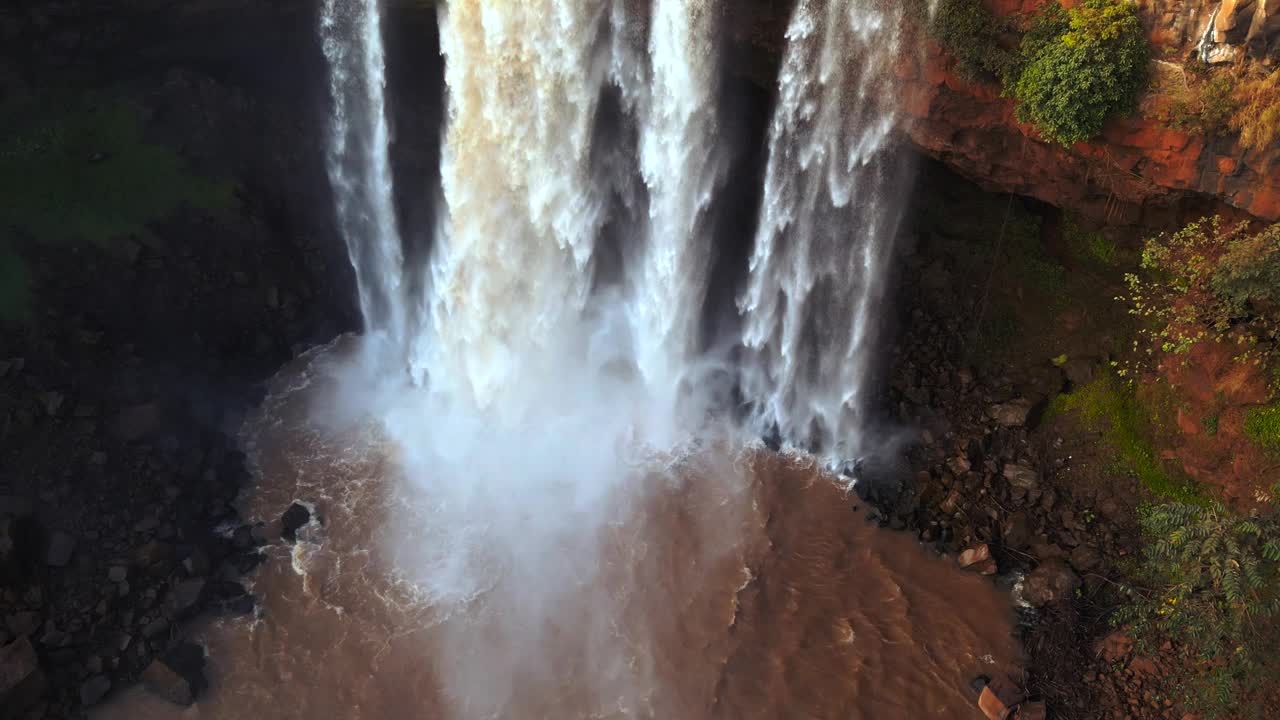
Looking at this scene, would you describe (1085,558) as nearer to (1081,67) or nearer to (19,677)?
(1081,67)

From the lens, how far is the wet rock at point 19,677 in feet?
40.8

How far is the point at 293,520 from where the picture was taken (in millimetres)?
15922

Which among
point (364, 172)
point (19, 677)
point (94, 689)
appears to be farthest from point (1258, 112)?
point (19, 677)

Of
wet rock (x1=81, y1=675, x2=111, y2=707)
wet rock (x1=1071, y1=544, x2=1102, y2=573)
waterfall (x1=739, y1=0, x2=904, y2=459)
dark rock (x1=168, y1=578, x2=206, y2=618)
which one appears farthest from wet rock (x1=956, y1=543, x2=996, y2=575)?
wet rock (x1=81, y1=675, x2=111, y2=707)

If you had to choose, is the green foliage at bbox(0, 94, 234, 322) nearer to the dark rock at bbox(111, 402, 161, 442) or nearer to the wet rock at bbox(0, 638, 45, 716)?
the dark rock at bbox(111, 402, 161, 442)

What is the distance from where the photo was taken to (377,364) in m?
20.1

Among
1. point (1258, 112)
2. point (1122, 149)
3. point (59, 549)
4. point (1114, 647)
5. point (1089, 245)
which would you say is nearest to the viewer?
point (1258, 112)

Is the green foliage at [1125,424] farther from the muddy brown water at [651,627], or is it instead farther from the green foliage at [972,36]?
the green foliage at [972,36]

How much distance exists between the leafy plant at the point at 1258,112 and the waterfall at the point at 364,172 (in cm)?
1675

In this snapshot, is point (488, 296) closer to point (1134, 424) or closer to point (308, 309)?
point (308, 309)

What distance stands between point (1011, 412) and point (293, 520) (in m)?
14.3

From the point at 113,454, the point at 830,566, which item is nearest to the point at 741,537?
the point at 830,566

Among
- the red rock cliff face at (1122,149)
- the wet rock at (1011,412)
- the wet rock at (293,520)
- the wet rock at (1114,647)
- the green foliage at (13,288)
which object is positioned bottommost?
the wet rock at (293,520)

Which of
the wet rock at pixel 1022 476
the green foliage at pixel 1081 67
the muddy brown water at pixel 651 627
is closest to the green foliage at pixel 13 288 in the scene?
the muddy brown water at pixel 651 627
